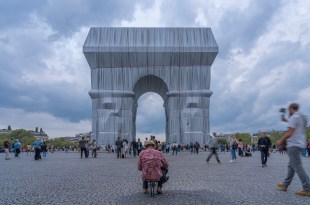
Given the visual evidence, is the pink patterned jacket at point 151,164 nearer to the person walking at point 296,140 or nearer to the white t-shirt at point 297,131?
the person walking at point 296,140

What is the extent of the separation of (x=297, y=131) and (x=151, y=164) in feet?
8.59

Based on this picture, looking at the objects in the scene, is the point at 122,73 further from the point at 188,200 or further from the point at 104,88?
the point at 188,200

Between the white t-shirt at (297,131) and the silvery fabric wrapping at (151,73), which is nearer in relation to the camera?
the white t-shirt at (297,131)

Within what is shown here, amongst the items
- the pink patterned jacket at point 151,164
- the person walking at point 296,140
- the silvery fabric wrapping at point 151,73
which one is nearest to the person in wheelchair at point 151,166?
the pink patterned jacket at point 151,164

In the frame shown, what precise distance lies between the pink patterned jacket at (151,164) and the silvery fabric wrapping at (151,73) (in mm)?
32392

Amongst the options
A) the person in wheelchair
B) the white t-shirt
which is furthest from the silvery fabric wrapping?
the white t-shirt

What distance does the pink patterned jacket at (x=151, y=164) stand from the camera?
23.2ft

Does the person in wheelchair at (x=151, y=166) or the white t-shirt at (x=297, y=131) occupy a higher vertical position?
the white t-shirt at (x=297, y=131)

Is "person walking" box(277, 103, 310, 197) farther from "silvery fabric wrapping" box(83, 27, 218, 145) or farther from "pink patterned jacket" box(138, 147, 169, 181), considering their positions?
"silvery fabric wrapping" box(83, 27, 218, 145)

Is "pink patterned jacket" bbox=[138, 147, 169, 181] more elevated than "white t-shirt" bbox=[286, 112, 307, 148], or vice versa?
"white t-shirt" bbox=[286, 112, 307, 148]

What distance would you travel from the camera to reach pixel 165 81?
135 feet

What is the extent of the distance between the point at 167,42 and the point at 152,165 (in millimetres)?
34153

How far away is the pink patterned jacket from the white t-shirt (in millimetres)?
2312

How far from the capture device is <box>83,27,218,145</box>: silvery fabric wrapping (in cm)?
3981
